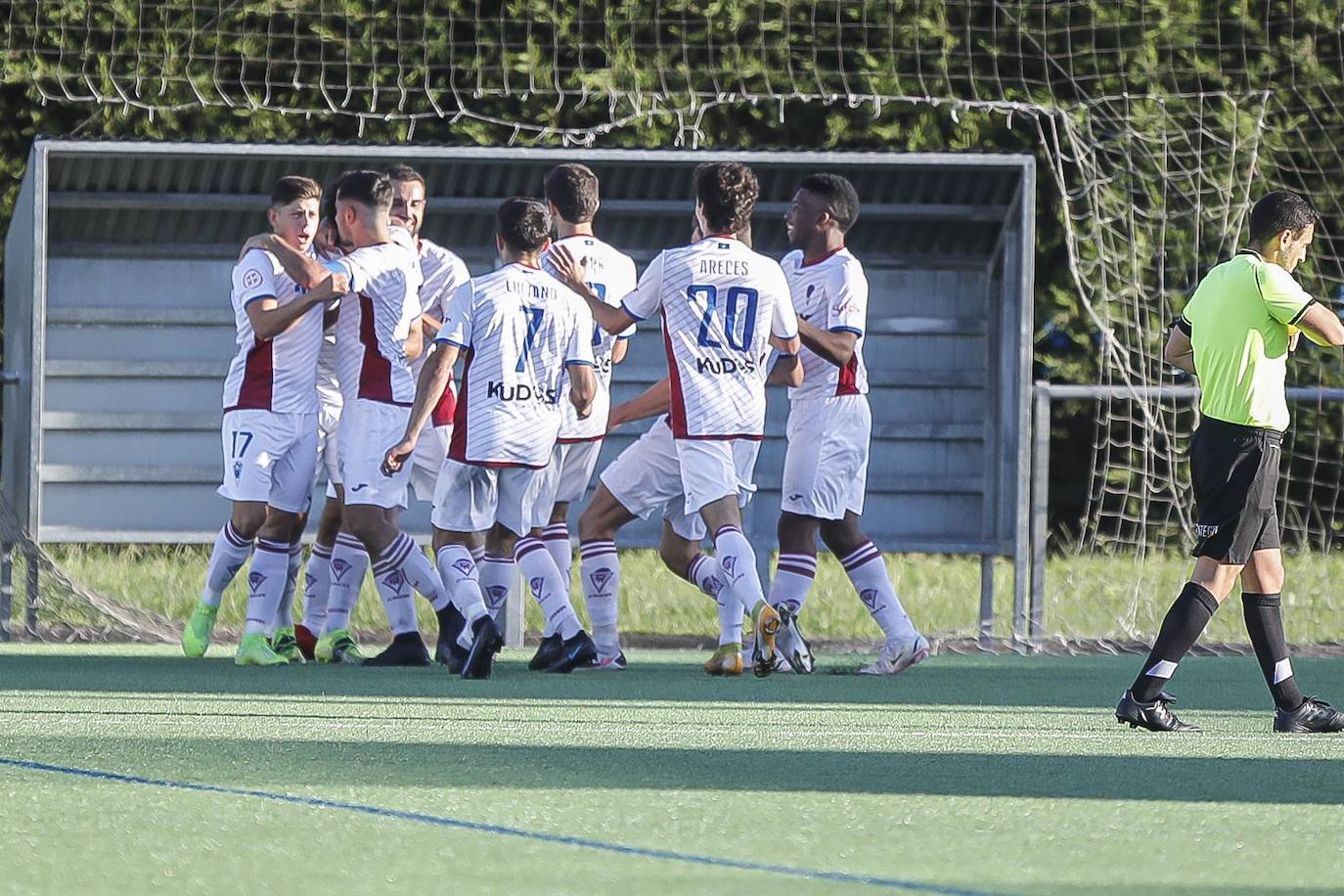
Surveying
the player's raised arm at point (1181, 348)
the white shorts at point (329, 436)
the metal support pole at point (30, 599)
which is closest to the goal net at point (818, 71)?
the metal support pole at point (30, 599)

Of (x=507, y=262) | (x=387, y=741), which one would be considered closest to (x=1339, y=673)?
(x=507, y=262)

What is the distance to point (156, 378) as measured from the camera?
1222cm

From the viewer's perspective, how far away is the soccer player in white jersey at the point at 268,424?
923 centimetres

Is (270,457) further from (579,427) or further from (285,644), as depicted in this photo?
(579,427)

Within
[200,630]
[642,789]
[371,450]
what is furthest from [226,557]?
[642,789]

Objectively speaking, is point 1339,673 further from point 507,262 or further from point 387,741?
point 387,741

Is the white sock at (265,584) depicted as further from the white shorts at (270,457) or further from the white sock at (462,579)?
the white sock at (462,579)

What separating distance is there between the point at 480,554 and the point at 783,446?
3.32 meters

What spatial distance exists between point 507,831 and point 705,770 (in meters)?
1.17

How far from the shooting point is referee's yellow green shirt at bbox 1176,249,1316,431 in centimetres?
676

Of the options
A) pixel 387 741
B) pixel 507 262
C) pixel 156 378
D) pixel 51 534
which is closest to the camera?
pixel 387 741

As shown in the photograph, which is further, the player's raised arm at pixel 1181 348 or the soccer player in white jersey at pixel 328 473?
the soccer player in white jersey at pixel 328 473

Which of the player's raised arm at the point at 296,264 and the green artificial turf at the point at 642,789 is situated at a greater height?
the player's raised arm at the point at 296,264

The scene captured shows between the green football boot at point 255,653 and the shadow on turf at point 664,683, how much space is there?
107 millimetres
